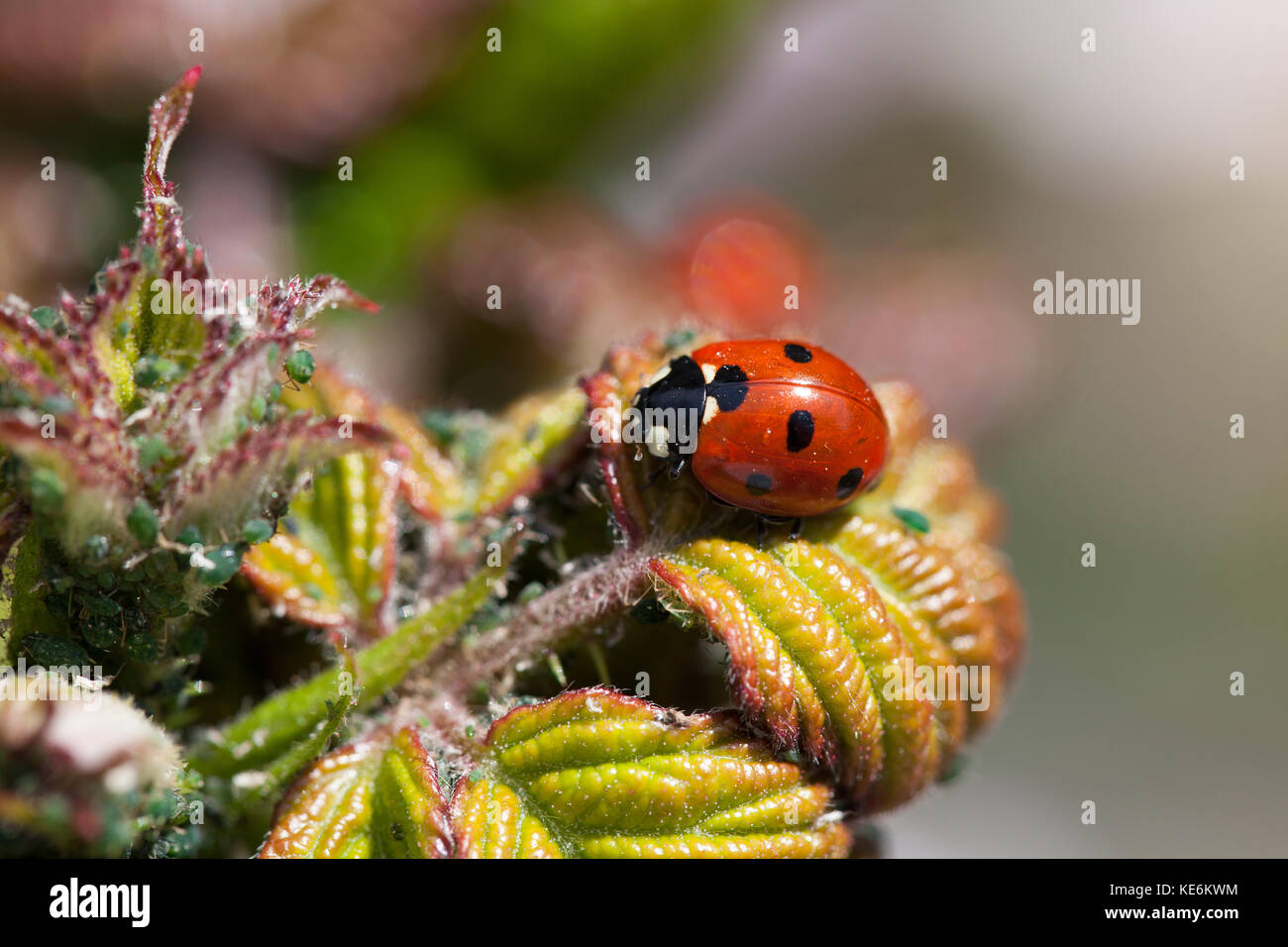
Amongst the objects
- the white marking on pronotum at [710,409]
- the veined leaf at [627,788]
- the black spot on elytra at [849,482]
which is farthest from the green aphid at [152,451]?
the black spot on elytra at [849,482]

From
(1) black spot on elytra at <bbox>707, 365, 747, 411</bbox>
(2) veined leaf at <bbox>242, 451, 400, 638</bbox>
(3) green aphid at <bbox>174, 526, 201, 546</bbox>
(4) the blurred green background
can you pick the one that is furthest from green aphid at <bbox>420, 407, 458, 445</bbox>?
(4) the blurred green background

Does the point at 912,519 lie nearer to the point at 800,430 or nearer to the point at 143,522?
the point at 800,430

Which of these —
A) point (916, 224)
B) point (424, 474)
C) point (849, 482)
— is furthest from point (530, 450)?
point (916, 224)

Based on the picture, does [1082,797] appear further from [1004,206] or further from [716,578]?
[716,578]

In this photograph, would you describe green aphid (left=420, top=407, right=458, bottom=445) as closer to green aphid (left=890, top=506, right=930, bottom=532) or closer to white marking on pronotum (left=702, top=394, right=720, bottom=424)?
white marking on pronotum (left=702, top=394, right=720, bottom=424)

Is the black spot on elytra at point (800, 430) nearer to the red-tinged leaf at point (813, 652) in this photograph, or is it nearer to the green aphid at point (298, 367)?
the red-tinged leaf at point (813, 652)
